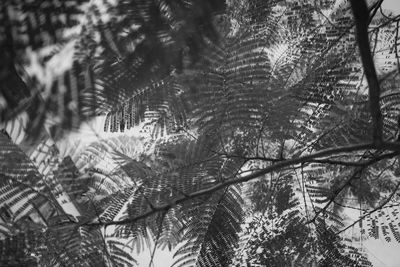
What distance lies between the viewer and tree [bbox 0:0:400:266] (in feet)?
2.72

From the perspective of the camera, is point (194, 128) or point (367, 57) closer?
point (367, 57)

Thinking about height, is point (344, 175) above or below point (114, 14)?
above

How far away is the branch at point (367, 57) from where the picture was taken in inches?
35.9

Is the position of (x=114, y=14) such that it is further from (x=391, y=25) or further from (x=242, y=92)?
(x=391, y=25)

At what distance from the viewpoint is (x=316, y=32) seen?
2.48m

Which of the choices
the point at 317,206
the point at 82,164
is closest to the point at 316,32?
the point at 317,206

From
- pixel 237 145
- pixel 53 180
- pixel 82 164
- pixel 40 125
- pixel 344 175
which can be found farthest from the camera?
Result: pixel 344 175

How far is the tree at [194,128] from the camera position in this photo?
32.6 inches

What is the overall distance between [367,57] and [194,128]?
4.21 ft

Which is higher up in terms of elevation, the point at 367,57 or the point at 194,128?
the point at 194,128

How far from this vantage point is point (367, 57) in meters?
1.02

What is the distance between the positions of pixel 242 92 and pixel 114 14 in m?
1.08

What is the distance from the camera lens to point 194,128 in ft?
7.23

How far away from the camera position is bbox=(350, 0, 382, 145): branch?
2.99 feet
